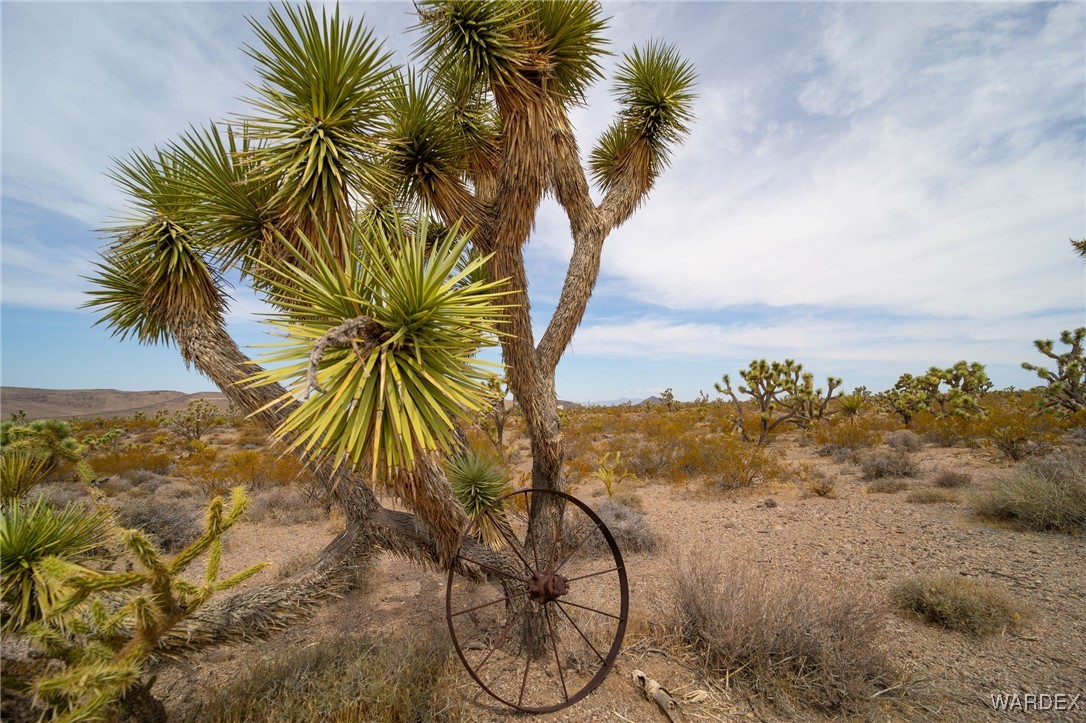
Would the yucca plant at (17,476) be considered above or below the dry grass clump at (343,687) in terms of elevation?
above

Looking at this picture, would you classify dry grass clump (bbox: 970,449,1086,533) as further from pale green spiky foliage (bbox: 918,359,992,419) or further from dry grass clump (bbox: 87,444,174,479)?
dry grass clump (bbox: 87,444,174,479)

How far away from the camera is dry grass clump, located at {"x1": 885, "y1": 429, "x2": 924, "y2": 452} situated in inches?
493

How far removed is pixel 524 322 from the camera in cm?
445

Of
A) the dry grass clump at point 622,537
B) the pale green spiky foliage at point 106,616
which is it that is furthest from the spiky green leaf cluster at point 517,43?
the dry grass clump at point 622,537

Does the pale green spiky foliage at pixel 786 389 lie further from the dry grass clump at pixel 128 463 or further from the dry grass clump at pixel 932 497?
the dry grass clump at pixel 128 463

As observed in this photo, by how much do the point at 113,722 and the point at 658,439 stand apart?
15.5 metres

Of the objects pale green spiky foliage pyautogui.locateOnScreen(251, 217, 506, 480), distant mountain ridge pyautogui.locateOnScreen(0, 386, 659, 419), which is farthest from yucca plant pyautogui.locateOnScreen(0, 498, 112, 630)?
distant mountain ridge pyautogui.locateOnScreen(0, 386, 659, 419)

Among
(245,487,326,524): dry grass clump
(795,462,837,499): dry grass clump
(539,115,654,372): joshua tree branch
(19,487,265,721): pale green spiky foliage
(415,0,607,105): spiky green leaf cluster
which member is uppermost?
(415,0,607,105): spiky green leaf cluster

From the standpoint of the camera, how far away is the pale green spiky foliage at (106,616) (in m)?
2.18

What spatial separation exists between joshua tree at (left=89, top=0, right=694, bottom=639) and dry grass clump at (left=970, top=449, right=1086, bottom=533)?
7.34 m

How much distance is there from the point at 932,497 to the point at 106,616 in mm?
11453

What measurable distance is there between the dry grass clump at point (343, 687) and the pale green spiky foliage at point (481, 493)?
1.15 meters

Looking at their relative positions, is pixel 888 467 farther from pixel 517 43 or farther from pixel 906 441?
pixel 517 43

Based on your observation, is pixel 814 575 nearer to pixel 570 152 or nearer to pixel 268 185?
pixel 570 152
